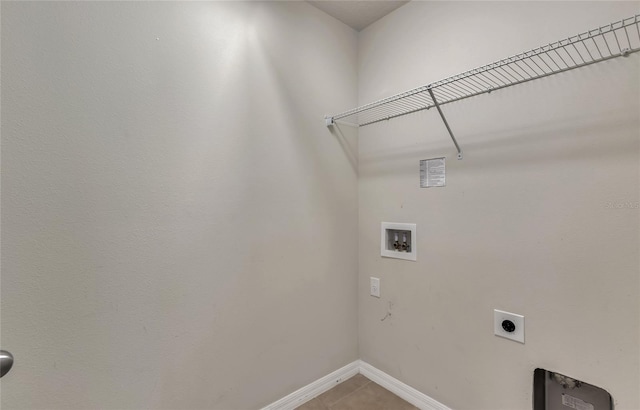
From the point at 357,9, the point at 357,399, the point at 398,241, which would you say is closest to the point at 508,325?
the point at 398,241

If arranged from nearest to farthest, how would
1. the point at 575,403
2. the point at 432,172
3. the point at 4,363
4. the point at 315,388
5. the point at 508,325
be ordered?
the point at 4,363, the point at 575,403, the point at 508,325, the point at 432,172, the point at 315,388

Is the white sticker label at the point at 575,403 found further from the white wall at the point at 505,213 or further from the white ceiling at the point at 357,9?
the white ceiling at the point at 357,9

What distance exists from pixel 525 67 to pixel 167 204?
1.66 m

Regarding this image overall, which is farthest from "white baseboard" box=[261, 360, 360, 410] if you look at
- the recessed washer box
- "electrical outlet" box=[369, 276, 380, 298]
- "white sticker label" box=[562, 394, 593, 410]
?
"white sticker label" box=[562, 394, 593, 410]

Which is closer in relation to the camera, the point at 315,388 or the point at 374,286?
the point at 315,388

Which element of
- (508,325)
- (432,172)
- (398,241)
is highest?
(432,172)

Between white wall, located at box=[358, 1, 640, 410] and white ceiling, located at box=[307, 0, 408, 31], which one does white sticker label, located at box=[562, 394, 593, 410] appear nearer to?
white wall, located at box=[358, 1, 640, 410]

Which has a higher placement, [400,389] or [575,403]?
[575,403]

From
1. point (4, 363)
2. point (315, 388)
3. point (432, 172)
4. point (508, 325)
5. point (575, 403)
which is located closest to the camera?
point (4, 363)

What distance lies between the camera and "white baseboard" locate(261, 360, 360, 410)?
1.46 metres

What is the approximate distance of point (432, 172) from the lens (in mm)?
1491

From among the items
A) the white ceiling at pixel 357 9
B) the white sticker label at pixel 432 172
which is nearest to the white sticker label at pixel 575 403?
the white sticker label at pixel 432 172

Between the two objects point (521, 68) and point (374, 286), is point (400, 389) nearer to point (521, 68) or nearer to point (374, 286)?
point (374, 286)

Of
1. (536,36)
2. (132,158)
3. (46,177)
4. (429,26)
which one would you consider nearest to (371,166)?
(429,26)
